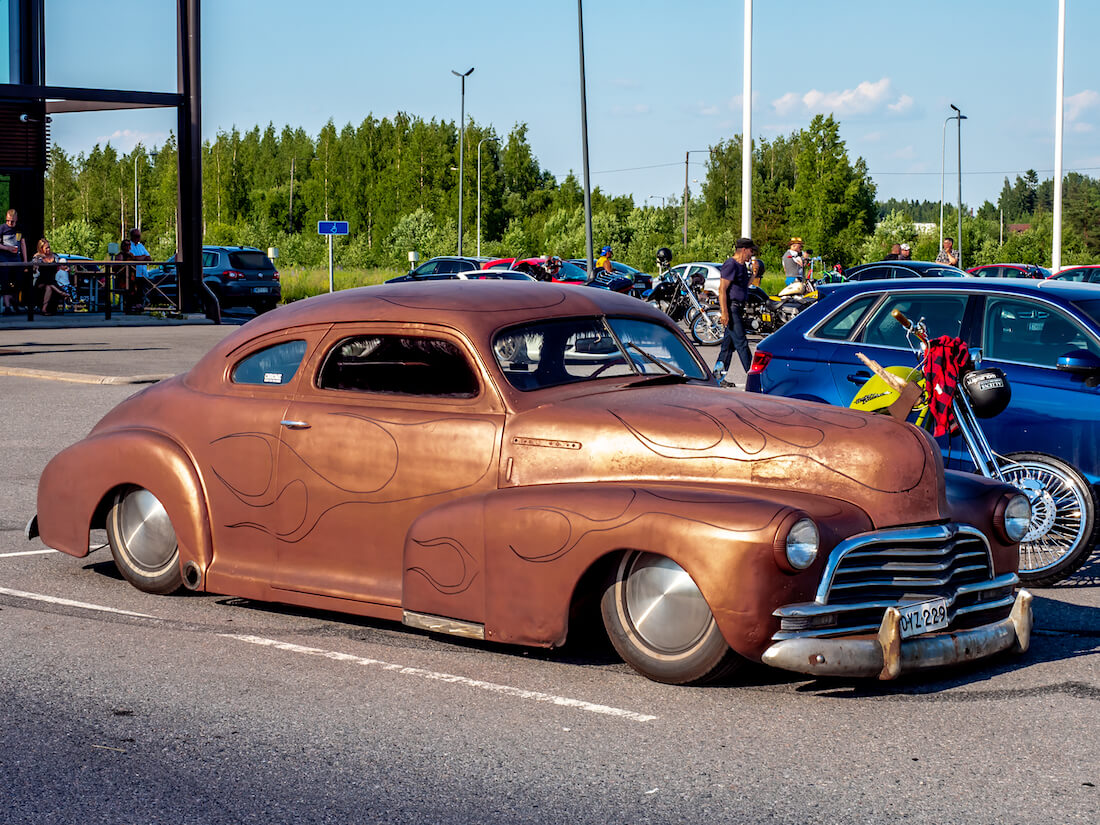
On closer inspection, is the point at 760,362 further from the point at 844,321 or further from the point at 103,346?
the point at 103,346

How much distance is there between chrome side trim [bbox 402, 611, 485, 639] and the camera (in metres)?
5.50

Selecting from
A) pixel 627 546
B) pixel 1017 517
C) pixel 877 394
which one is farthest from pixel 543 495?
pixel 877 394

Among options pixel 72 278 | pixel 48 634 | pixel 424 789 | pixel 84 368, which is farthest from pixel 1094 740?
pixel 72 278

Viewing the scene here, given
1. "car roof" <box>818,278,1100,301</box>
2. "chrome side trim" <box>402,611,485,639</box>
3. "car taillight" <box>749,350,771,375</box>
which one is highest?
"car roof" <box>818,278,1100,301</box>

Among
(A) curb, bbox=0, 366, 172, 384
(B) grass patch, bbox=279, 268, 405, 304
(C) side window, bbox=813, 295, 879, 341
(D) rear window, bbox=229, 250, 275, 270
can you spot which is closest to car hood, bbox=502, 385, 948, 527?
(C) side window, bbox=813, 295, 879, 341

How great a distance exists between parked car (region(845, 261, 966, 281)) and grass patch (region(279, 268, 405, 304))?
29.6 meters

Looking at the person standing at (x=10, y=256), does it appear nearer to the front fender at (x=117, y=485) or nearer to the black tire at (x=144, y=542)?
the front fender at (x=117, y=485)

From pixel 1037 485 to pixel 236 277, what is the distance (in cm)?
2839

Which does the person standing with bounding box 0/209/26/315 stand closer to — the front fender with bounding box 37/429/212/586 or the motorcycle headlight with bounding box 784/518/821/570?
the front fender with bounding box 37/429/212/586

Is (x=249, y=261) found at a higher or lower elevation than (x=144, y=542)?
higher

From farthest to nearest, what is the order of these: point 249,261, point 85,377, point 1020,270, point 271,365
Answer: point 1020,270 → point 249,261 → point 85,377 → point 271,365

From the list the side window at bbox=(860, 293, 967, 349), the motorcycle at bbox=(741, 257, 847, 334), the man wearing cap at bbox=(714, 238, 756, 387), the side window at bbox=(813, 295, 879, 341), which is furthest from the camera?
the motorcycle at bbox=(741, 257, 847, 334)

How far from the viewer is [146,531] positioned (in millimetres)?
6695

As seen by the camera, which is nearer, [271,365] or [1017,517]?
[1017,517]
